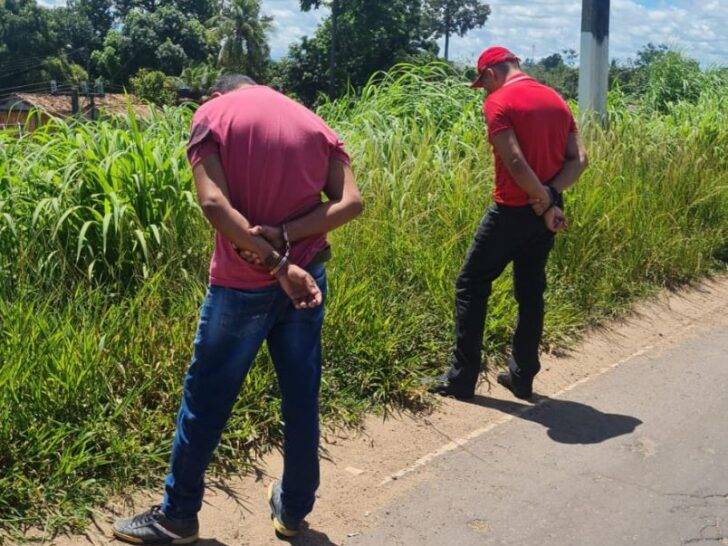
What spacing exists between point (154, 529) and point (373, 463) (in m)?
1.20

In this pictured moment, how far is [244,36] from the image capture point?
234ft

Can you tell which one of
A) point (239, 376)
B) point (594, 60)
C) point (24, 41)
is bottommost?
point (24, 41)

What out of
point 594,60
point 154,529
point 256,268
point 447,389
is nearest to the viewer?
point 256,268

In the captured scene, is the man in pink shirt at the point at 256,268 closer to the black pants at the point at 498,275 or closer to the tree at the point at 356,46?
the black pants at the point at 498,275

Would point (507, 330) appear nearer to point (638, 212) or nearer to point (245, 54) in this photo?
point (638, 212)

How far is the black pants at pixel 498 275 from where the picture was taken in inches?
187

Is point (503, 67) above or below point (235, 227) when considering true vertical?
above

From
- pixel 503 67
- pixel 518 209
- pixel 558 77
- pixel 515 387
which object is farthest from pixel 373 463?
pixel 558 77

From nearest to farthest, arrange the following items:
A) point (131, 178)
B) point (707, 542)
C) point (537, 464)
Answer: point (707, 542), point (537, 464), point (131, 178)

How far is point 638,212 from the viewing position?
24.2 feet

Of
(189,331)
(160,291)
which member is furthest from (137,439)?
(160,291)

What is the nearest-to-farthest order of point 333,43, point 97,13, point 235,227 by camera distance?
point 235,227 → point 333,43 → point 97,13

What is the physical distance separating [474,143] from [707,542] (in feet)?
14.9

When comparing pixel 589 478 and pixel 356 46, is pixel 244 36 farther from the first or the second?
pixel 589 478
